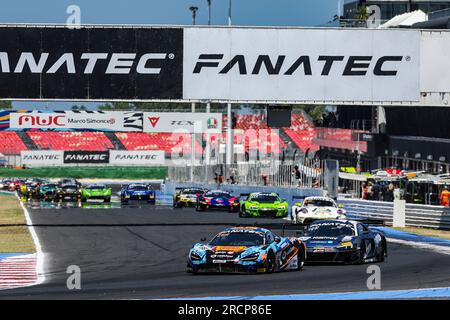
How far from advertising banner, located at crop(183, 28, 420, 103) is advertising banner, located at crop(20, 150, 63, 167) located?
245ft

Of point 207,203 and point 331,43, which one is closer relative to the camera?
point 331,43

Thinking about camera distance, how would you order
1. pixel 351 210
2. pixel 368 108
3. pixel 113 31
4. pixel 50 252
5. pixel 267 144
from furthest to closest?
pixel 267 144
pixel 368 108
pixel 351 210
pixel 113 31
pixel 50 252

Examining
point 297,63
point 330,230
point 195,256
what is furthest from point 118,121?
point 195,256

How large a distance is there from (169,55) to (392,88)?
6.71 meters

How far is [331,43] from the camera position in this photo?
102ft

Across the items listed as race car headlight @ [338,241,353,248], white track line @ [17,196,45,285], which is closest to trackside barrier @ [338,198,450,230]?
white track line @ [17,196,45,285]

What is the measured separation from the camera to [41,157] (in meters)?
106

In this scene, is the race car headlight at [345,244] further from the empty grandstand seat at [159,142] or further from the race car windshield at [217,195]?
the empty grandstand seat at [159,142]

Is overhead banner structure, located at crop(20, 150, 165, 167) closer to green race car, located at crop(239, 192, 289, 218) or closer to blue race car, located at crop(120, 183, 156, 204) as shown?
blue race car, located at crop(120, 183, 156, 204)

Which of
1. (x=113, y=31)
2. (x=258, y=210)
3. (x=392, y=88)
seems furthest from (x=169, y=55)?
(x=258, y=210)

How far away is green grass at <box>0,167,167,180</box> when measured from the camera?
366 feet

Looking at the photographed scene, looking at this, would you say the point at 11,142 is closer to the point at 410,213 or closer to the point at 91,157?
the point at 91,157

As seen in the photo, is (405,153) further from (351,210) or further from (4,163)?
(4,163)

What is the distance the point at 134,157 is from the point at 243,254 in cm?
8127
